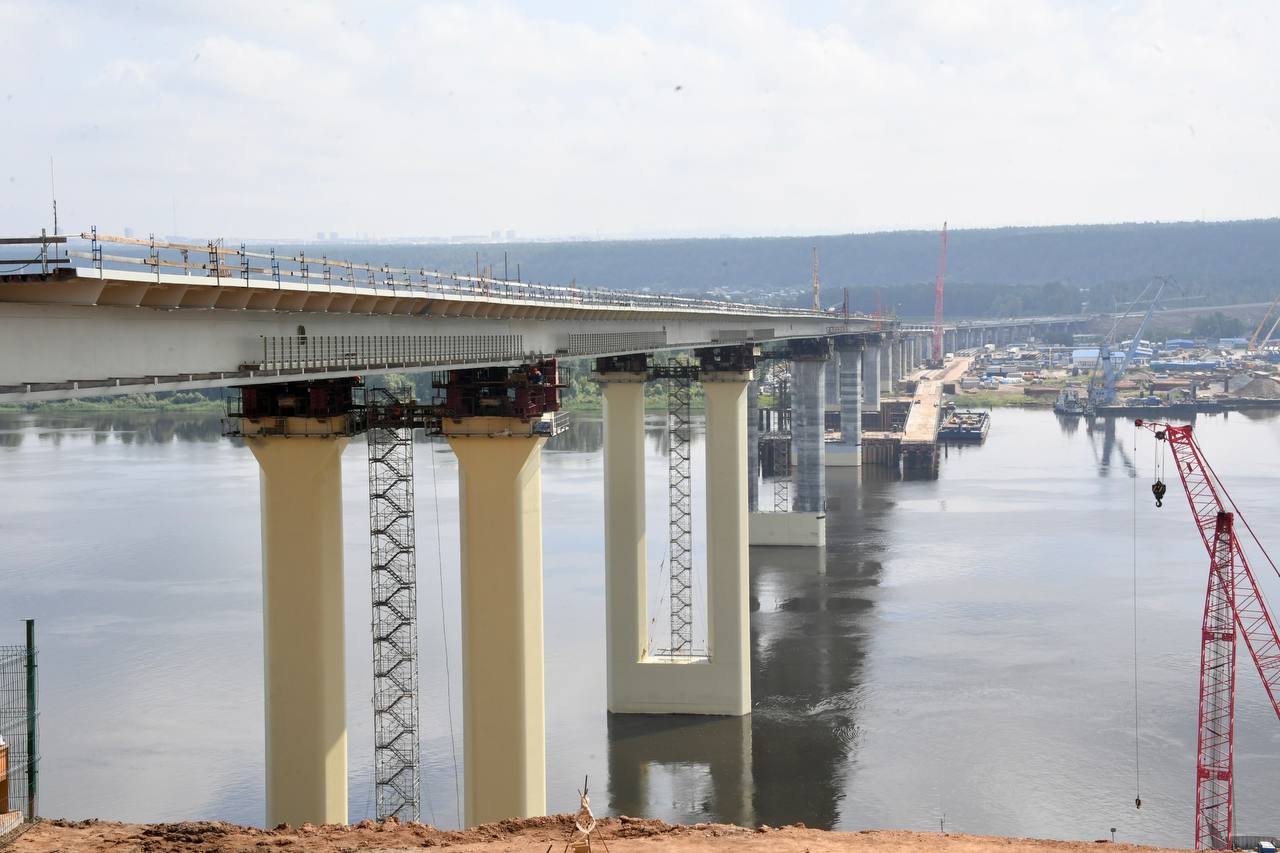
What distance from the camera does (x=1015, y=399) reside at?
144 meters

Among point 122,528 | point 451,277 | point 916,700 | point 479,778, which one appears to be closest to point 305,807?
point 479,778

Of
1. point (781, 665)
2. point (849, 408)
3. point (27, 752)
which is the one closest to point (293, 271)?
point (27, 752)

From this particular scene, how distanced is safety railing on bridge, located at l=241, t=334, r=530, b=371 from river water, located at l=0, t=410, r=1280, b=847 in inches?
373

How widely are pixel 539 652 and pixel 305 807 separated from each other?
15.5ft

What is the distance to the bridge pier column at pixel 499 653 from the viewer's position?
24562 millimetres

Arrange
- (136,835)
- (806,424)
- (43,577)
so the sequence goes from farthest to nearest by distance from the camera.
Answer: (806,424), (43,577), (136,835)

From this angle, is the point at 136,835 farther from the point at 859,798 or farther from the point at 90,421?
the point at 90,421

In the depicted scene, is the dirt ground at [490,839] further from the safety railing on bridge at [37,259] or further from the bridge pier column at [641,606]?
the bridge pier column at [641,606]

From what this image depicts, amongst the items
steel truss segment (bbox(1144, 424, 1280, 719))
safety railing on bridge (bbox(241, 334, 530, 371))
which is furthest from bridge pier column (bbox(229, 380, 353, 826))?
steel truss segment (bbox(1144, 424, 1280, 719))

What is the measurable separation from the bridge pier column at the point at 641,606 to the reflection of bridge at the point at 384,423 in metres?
0.05

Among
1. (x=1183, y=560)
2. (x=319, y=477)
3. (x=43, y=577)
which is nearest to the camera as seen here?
(x=319, y=477)

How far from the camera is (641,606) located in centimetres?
3703

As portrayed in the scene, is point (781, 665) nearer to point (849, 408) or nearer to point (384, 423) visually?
point (384, 423)

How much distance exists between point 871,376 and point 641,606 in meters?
79.4
